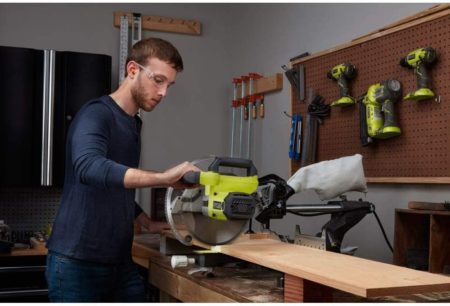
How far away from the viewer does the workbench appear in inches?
49.7

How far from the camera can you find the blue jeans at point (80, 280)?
1.72m

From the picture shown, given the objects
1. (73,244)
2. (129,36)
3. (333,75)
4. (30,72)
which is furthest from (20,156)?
(333,75)

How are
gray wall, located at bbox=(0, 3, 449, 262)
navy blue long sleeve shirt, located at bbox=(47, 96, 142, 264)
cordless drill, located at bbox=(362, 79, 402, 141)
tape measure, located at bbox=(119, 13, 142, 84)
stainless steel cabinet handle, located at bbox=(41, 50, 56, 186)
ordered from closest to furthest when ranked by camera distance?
navy blue long sleeve shirt, located at bbox=(47, 96, 142, 264) < cordless drill, located at bbox=(362, 79, 402, 141) < gray wall, located at bbox=(0, 3, 449, 262) < stainless steel cabinet handle, located at bbox=(41, 50, 56, 186) < tape measure, located at bbox=(119, 13, 142, 84)

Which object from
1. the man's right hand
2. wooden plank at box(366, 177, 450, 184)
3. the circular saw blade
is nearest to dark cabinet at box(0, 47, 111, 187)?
the circular saw blade

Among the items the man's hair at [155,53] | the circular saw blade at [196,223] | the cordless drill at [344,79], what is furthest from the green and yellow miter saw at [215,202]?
the cordless drill at [344,79]

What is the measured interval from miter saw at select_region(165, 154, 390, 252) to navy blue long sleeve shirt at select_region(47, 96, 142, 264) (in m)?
0.18

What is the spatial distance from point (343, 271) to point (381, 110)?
1.23 m

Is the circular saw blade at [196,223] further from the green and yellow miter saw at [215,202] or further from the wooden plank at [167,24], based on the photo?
the wooden plank at [167,24]

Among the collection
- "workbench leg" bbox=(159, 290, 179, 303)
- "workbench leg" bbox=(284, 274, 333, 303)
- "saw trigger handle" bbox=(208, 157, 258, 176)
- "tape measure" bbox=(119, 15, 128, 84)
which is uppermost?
"tape measure" bbox=(119, 15, 128, 84)

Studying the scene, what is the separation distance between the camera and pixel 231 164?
1602mm

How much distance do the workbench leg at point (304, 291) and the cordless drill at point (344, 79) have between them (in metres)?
1.37

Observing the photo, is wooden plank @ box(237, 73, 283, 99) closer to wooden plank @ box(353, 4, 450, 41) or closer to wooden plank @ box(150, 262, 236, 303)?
wooden plank @ box(353, 4, 450, 41)

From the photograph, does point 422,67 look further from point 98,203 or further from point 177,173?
point 98,203

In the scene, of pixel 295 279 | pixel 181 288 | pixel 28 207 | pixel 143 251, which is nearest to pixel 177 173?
pixel 295 279
